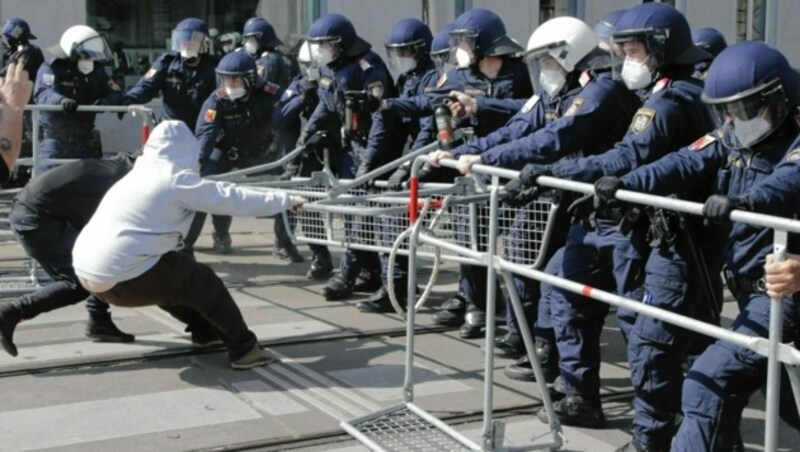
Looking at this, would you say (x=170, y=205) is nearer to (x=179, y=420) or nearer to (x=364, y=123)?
(x=179, y=420)

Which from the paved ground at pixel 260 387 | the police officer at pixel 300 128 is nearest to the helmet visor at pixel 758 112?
the paved ground at pixel 260 387

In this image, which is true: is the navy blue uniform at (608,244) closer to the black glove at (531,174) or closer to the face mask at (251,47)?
the black glove at (531,174)

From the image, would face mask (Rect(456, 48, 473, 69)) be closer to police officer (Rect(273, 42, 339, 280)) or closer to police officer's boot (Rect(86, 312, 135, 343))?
police officer (Rect(273, 42, 339, 280))

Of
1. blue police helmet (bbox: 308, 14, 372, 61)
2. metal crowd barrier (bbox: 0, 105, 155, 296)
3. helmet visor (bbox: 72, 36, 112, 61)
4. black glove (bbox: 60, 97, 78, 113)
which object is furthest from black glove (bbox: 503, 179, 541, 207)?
helmet visor (bbox: 72, 36, 112, 61)

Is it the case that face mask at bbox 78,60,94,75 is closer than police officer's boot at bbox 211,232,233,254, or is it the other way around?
face mask at bbox 78,60,94,75

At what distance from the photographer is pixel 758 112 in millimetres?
4387

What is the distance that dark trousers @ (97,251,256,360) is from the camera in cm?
645

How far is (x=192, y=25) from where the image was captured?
1028cm

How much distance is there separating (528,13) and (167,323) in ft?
39.8

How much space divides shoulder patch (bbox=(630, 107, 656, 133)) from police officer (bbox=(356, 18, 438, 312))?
3.07 meters

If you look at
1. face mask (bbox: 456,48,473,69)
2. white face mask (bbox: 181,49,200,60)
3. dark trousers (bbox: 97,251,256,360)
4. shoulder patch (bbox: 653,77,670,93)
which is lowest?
dark trousers (bbox: 97,251,256,360)

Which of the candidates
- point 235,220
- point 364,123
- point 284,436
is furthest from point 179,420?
point 235,220

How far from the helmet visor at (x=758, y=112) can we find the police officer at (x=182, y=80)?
6.77 metres

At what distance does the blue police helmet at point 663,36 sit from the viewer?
5.42 m
